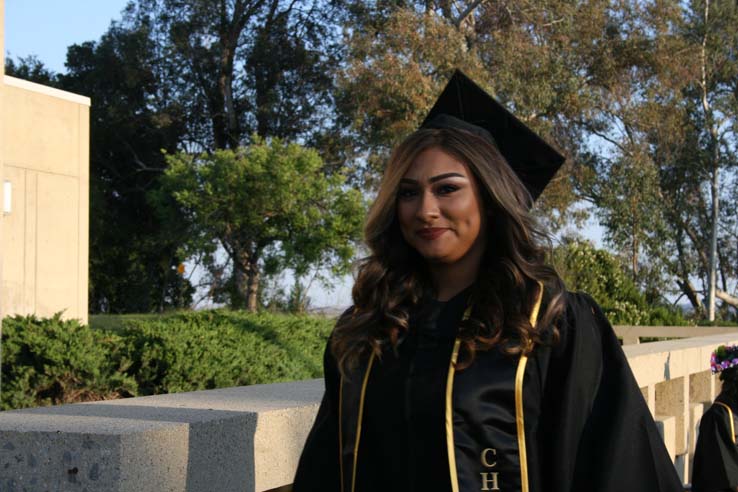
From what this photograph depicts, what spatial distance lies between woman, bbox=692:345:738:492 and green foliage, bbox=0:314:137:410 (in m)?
4.23

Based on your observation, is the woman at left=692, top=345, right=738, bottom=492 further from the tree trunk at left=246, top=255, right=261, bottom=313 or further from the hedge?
the tree trunk at left=246, top=255, right=261, bottom=313

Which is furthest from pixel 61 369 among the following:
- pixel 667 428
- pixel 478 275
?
pixel 478 275

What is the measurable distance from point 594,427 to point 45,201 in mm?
12667

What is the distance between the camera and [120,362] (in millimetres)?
7664

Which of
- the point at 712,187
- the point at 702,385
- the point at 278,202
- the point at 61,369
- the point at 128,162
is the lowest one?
the point at 702,385

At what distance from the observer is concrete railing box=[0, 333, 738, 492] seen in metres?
2.19

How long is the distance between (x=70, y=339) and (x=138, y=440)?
585 cm

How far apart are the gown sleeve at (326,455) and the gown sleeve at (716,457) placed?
332 cm

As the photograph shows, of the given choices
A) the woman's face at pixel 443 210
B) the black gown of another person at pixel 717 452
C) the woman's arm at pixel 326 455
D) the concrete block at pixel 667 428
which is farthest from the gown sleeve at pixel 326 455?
the concrete block at pixel 667 428

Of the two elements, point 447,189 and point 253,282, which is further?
point 253,282

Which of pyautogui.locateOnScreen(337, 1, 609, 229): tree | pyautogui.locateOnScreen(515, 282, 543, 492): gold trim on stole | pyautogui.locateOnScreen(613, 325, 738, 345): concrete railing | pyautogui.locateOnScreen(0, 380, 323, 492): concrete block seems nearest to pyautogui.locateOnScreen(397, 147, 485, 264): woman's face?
pyautogui.locateOnScreen(515, 282, 543, 492): gold trim on stole

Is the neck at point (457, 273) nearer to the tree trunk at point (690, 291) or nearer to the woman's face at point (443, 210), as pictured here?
the woman's face at point (443, 210)

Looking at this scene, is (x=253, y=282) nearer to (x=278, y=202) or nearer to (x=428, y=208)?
(x=278, y=202)

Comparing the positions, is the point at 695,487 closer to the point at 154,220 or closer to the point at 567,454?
the point at 567,454
